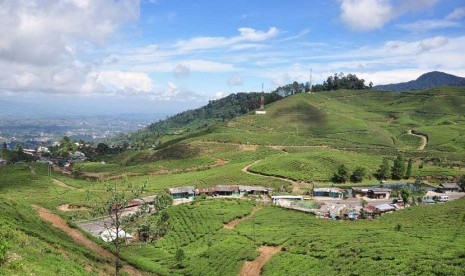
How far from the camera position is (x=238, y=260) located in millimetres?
41312

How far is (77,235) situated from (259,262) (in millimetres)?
17564

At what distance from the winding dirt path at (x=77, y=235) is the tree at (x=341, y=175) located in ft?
190

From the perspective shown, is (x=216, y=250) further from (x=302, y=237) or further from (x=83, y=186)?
(x=83, y=186)

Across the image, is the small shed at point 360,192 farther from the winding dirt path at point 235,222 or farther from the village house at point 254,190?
the winding dirt path at point 235,222

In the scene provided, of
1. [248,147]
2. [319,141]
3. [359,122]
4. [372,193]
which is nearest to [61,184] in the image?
[248,147]

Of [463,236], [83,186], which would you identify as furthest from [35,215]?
[83,186]

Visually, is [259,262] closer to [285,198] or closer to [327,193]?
[285,198]

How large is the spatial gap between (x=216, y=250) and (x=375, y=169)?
6002cm

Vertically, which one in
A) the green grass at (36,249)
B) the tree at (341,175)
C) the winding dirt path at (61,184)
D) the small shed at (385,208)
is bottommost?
the winding dirt path at (61,184)

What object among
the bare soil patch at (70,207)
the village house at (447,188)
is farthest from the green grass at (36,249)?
the village house at (447,188)

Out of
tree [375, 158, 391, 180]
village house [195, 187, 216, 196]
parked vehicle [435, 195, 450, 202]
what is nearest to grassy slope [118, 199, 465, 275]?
village house [195, 187, 216, 196]

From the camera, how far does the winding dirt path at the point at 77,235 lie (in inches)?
1421

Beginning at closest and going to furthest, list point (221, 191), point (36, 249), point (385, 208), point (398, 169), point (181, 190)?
point (36, 249) → point (385, 208) → point (221, 191) → point (181, 190) → point (398, 169)

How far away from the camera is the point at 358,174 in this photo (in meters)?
86.8
